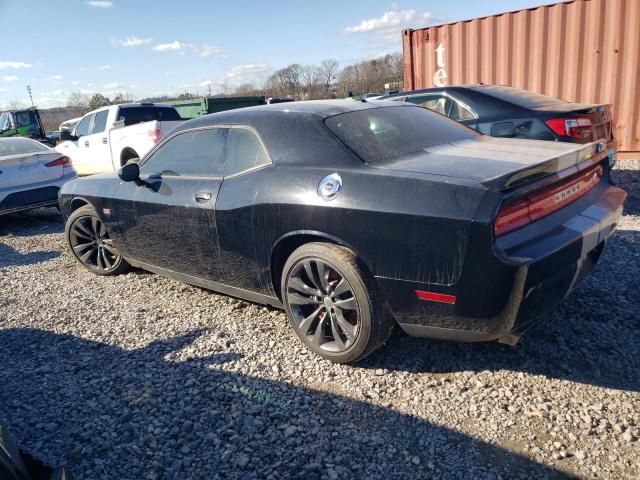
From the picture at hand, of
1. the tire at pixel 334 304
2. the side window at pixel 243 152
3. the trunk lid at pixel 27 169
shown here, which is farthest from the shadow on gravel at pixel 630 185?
the trunk lid at pixel 27 169

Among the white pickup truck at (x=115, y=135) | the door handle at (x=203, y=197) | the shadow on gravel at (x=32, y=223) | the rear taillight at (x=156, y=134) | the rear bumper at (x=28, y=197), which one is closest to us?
the door handle at (x=203, y=197)

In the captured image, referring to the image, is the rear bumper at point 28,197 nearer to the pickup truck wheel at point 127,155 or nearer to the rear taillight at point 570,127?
the pickup truck wheel at point 127,155

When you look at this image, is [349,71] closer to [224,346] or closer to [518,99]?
[518,99]

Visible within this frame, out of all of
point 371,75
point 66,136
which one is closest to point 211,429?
point 66,136

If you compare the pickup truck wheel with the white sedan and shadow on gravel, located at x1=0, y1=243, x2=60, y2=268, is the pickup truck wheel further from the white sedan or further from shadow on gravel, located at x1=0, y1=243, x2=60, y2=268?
shadow on gravel, located at x1=0, y1=243, x2=60, y2=268

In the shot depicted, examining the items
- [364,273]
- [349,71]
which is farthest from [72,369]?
[349,71]

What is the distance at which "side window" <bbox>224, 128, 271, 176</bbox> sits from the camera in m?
3.28

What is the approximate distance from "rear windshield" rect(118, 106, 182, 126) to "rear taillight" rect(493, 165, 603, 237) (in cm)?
946

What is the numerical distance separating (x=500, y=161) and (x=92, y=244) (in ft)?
13.2

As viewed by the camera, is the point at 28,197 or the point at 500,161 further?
the point at 28,197

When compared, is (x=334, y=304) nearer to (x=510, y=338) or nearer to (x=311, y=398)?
(x=311, y=398)

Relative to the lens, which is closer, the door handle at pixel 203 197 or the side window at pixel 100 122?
the door handle at pixel 203 197

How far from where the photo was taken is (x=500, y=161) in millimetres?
2670

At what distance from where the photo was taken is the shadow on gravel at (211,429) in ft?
7.20
